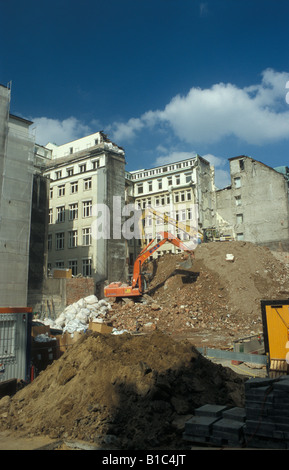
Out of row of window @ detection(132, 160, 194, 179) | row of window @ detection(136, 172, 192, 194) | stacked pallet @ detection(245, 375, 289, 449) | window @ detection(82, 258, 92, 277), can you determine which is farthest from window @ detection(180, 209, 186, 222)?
stacked pallet @ detection(245, 375, 289, 449)

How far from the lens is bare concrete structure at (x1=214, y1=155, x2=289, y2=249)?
43.4 meters

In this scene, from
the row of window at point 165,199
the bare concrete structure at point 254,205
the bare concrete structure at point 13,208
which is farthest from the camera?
the row of window at point 165,199

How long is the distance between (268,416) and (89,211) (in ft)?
118

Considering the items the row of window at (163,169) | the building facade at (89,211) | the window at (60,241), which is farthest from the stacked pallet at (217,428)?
the row of window at (163,169)

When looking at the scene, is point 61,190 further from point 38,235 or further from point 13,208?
point 13,208

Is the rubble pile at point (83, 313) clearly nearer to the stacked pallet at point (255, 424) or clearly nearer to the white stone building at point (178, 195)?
the stacked pallet at point (255, 424)

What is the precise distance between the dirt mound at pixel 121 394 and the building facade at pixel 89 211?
26987 mm

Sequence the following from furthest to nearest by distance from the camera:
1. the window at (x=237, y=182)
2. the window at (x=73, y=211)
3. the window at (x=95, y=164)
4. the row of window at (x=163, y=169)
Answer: the row of window at (x=163, y=169) < the window at (x=237, y=182) < the window at (x=73, y=211) < the window at (x=95, y=164)

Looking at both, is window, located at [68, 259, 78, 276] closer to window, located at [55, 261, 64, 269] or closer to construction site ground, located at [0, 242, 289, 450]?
window, located at [55, 261, 64, 269]

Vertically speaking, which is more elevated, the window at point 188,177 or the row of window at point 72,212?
the window at point 188,177

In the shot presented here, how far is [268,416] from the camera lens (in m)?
6.33

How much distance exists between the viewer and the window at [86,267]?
3897 centimetres

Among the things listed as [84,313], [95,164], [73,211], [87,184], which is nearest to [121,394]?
[84,313]

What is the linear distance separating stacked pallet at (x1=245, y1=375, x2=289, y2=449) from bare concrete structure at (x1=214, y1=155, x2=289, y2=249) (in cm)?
3846
